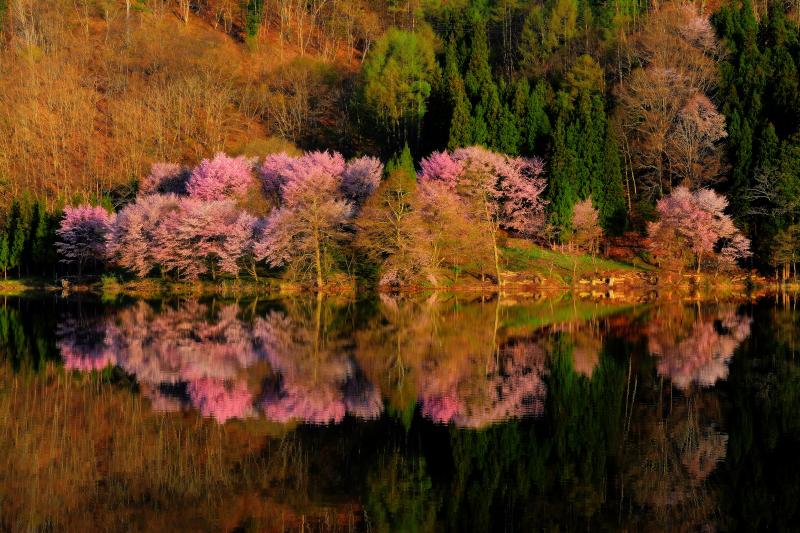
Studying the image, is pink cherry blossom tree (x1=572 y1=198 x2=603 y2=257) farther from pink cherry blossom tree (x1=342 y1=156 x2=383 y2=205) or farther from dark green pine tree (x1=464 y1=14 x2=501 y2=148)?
pink cherry blossom tree (x1=342 y1=156 x2=383 y2=205)

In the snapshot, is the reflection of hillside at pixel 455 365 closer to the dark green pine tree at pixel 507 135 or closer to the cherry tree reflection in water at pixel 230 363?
the cherry tree reflection in water at pixel 230 363

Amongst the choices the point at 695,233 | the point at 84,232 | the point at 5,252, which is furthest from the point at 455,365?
the point at 5,252

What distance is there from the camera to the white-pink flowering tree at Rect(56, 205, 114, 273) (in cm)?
6956

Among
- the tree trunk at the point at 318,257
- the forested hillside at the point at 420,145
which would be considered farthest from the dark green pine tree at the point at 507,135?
the tree trunk at the point at 318,257

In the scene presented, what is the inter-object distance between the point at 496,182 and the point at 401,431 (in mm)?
53724

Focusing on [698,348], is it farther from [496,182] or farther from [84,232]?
[84,232]

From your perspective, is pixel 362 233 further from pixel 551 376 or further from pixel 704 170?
pixel 551 376

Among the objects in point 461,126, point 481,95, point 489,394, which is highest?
point 481,95

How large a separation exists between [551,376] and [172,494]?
12201 millimetres

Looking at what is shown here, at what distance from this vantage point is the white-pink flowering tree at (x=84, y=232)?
69.6 meters

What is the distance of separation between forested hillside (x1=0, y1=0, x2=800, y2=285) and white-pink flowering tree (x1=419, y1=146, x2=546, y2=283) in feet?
0.63

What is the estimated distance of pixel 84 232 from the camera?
70375 mm

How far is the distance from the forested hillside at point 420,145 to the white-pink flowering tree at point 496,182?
19 centimetres

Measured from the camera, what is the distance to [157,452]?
16.2 m
